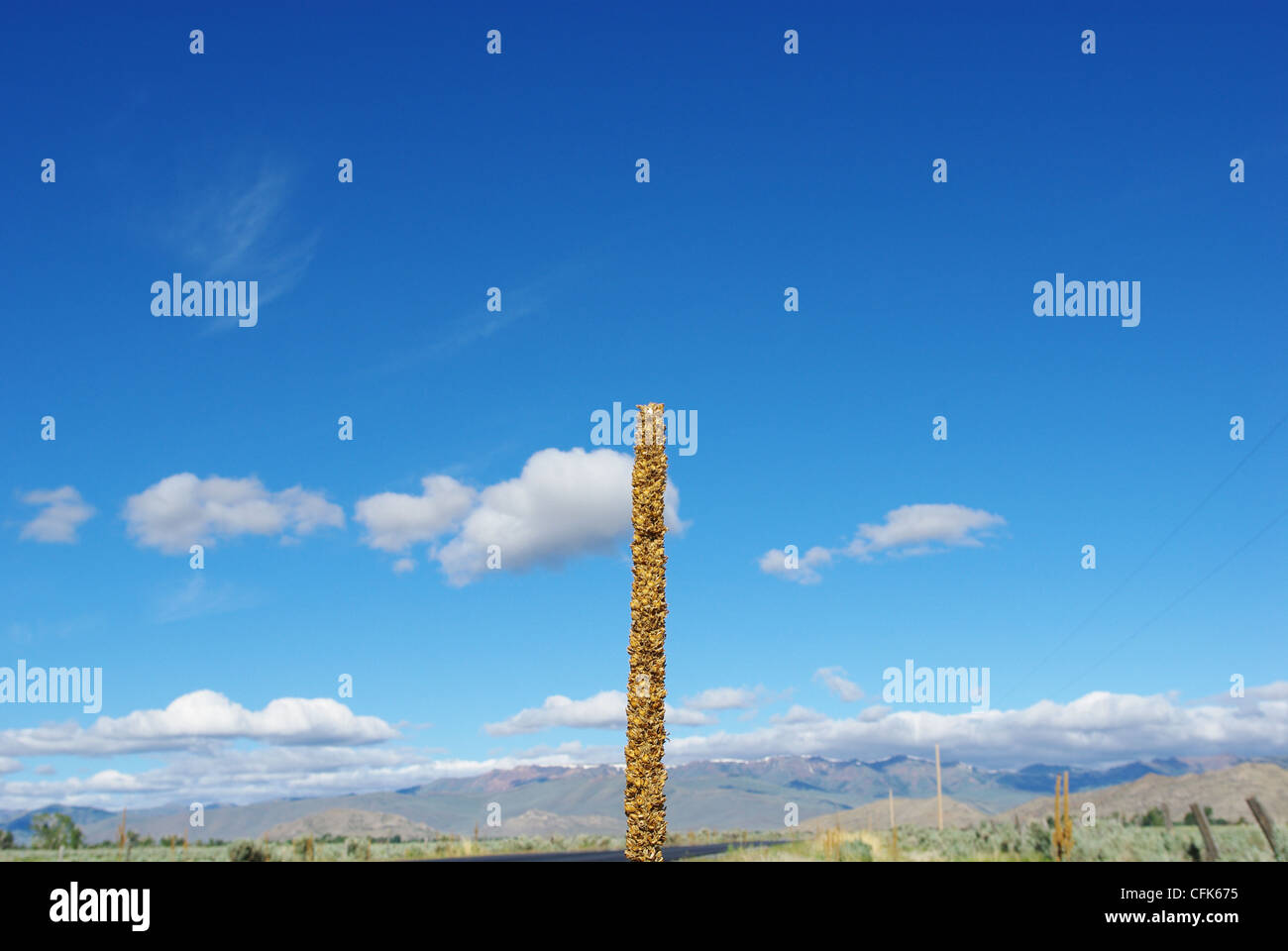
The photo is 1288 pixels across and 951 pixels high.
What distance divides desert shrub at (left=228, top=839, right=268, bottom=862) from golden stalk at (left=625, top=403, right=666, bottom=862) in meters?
12.2

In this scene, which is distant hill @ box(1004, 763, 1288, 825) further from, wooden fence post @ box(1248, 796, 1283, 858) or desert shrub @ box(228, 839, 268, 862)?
desert shrub @ box(228, 839, 268, 862)

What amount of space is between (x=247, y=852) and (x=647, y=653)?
14808mm

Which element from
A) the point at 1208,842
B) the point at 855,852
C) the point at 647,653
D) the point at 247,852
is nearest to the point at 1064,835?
the point at 1208,842

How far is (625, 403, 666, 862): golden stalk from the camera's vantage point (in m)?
31.1

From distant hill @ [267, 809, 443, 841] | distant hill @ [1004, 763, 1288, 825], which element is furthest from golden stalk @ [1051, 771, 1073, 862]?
distant hill @ [267, 809, 443, 841]

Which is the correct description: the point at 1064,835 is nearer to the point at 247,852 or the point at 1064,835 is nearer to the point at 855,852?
the point at 855,852

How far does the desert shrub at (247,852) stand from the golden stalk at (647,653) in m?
12.2

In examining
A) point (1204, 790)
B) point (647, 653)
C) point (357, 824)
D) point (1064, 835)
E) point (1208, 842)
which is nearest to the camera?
point (1208, 842)

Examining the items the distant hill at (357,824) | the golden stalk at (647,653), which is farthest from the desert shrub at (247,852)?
the distant hill at (357,824)

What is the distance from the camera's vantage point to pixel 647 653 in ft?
103
